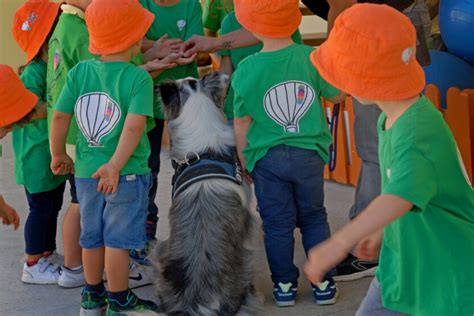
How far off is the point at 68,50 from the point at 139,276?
4.14 feet

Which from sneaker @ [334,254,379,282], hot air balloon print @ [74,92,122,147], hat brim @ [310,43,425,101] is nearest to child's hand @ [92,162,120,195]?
hot air balloon print @ [74,92,122,147]

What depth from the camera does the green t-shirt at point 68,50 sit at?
4.29 metres

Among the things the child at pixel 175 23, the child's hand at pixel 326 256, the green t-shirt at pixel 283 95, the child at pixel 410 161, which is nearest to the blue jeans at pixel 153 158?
the child at pixel 175 23

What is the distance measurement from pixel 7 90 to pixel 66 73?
31cm

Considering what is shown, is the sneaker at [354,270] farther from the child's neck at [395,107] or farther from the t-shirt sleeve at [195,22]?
the child's neck at [395,107]

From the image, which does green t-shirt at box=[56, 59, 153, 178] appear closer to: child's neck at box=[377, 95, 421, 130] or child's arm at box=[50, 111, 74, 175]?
child's arm at box=[50, 111, 74, 175]

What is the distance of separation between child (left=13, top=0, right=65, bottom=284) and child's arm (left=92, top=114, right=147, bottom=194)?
76 centimetres

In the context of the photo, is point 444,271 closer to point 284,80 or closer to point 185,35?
point 284,80

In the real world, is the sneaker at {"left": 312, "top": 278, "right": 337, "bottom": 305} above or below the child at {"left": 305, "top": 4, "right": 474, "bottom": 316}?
below

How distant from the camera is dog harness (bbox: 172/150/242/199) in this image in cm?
394

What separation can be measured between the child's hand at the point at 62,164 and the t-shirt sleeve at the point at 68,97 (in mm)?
261

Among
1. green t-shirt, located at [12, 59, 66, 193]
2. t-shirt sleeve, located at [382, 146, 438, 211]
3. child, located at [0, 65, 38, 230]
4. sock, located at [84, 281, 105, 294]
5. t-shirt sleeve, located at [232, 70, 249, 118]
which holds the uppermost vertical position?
t-shirt sleeve, located at [382, 146, 438, 211]

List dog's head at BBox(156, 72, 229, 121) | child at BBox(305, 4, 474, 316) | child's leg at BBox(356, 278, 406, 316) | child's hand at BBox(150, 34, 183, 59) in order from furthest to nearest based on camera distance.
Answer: child's hand at BBox(150, 34, 183, 59) → dog's head at BBox(156, 72, 229, 121) → child's leg at BBox(356, 278, 406, 316) → child at BBox(305, 4, 474, 316)

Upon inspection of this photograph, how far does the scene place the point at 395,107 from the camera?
267 cm
